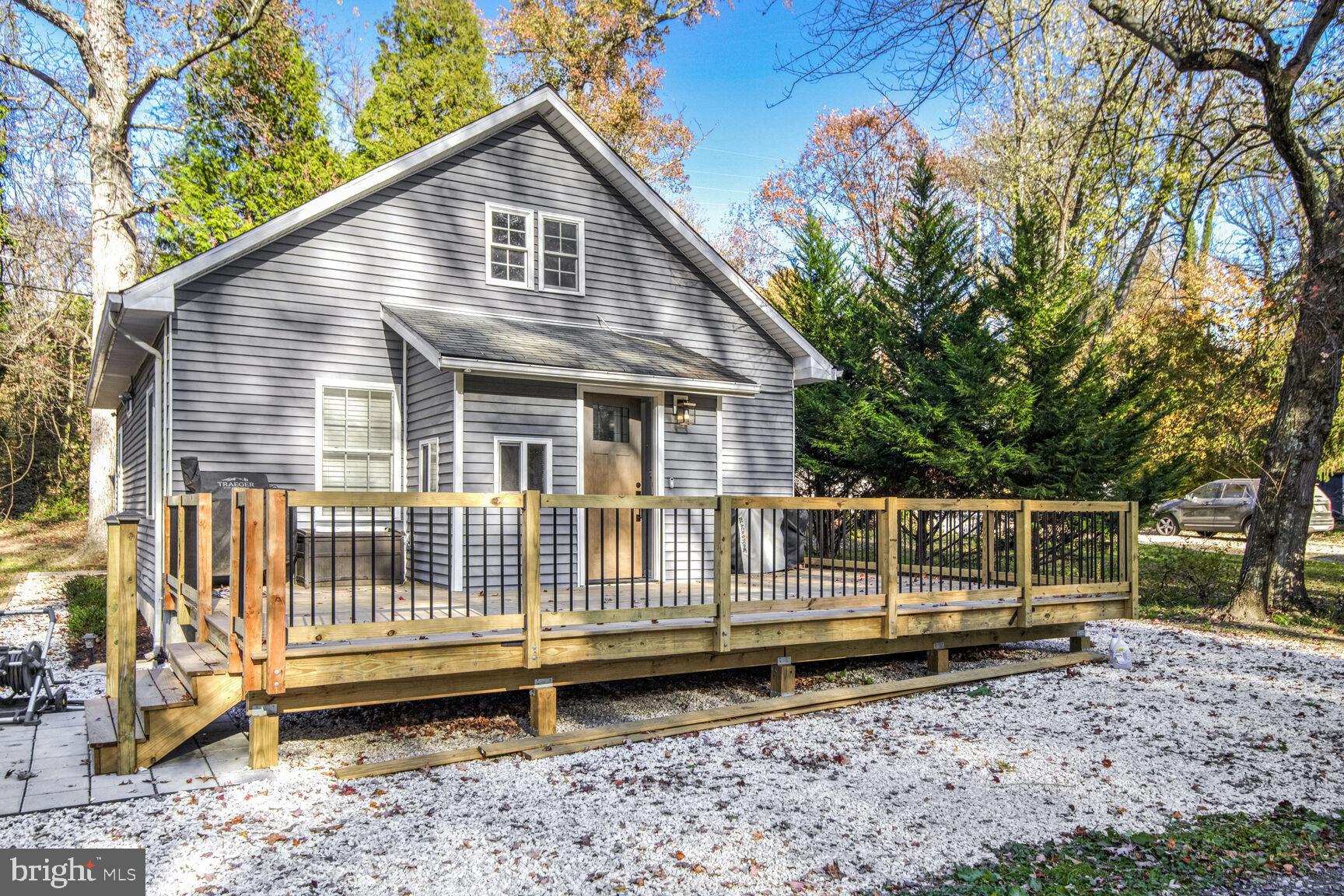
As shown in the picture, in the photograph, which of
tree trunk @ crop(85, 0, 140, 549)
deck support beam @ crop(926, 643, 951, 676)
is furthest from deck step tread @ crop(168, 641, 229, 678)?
tree trunk @ crop(85, 0, 140, 549)

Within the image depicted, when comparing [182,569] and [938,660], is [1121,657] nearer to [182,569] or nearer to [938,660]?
[938,660]

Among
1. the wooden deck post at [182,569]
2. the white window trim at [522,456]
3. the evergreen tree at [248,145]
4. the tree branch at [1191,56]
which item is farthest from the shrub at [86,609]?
the tree branch at [1191,56]

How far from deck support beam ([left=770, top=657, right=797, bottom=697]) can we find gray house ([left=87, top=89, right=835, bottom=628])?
2.22m

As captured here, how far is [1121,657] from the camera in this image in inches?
339

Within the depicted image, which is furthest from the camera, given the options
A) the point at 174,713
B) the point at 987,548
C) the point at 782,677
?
the point at 987,548

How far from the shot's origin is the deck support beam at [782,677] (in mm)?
7246

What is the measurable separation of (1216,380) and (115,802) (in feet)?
61.8

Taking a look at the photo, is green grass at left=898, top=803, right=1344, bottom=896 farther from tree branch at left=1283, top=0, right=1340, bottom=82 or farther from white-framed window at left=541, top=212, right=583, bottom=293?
tree branch at left=1283, top=0, right=1340, bottom=82

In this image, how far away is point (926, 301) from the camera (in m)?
16.4

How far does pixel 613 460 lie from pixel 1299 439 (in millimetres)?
8470

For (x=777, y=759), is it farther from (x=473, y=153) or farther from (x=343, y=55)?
(x=343, y=55)

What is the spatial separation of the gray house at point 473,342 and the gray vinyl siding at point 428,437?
38 mm

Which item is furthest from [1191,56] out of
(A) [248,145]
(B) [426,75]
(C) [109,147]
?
(B) [426,75]

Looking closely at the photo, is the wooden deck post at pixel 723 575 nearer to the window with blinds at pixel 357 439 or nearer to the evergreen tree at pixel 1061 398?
the window with blinds at pixel 357 439
